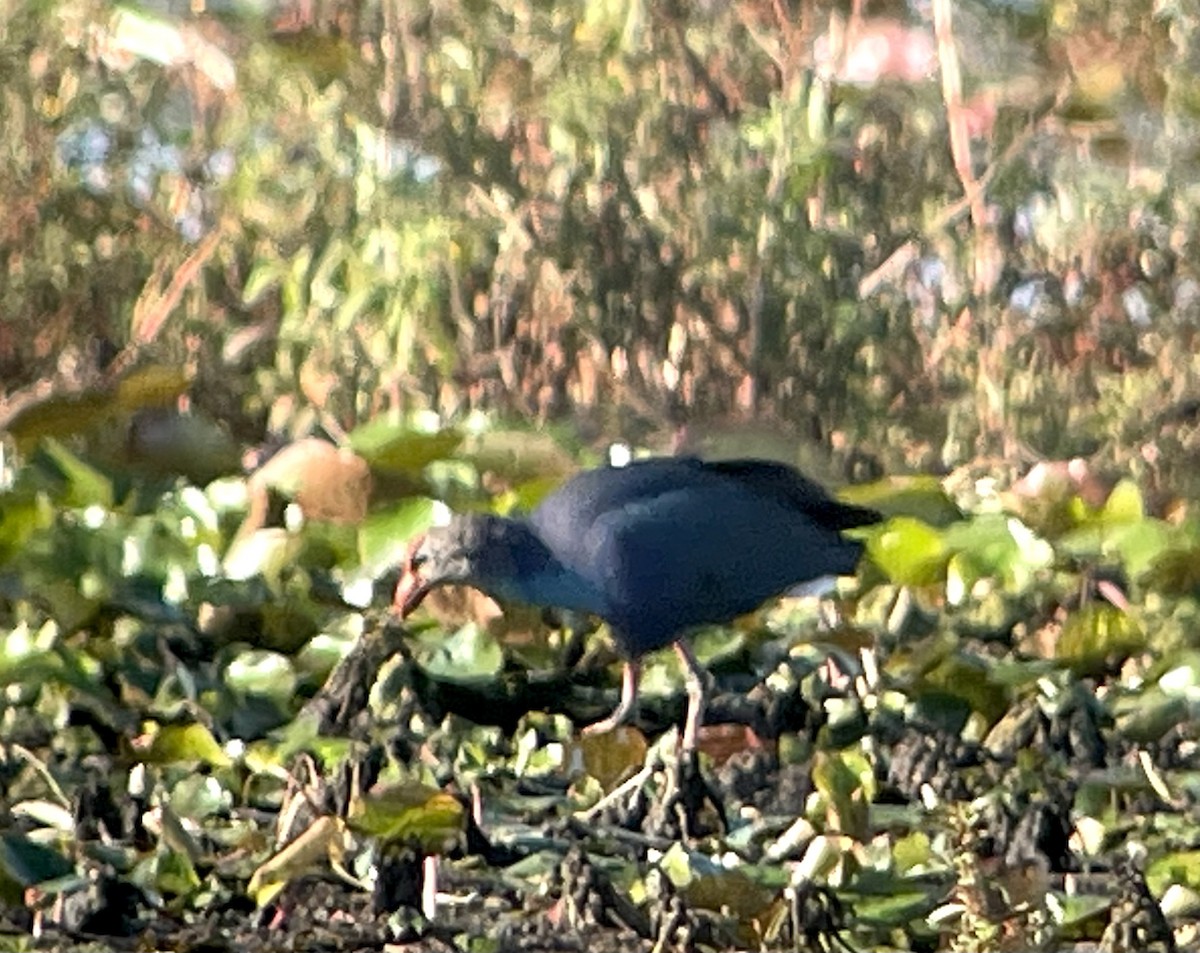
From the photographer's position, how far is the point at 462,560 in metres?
3.88

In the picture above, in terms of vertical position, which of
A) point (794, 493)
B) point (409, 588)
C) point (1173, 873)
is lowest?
point (1173, 873)

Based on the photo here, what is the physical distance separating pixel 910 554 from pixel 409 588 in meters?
0.77

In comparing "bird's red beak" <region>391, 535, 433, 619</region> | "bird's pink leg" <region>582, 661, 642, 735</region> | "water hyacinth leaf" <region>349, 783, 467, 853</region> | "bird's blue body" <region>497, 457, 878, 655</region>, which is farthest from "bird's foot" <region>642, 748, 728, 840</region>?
"bird's red beak" <region>391, 535, 433, 619</region>

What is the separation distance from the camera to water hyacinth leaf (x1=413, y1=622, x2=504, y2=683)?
3447mm

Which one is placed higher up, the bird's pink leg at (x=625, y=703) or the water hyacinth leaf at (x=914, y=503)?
the water hyacinth leaf at (x=914, y=503)

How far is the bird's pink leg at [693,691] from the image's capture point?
332cm

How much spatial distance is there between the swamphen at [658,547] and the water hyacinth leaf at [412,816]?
1.02 meters

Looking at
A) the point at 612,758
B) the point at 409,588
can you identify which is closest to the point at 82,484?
the point at 409,588

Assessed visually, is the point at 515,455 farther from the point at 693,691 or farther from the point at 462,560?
the point at 693,691

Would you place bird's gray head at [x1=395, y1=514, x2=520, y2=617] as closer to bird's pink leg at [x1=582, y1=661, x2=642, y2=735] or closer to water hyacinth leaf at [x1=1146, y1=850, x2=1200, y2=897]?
bird's pink leg at [x1=582, y1=661, x2=642, y2=735]

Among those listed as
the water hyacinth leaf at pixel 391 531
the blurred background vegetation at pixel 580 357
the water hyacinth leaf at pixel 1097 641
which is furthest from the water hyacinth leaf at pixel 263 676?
the water hyacinth leaf at pixel 1097 641

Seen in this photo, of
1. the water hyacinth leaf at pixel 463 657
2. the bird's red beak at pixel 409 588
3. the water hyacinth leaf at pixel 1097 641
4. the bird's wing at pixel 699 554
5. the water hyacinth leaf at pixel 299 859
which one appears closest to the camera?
the water hyacinth leaf at pixel 299 859

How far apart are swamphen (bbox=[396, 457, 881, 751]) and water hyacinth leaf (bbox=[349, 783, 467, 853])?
40.1 inches

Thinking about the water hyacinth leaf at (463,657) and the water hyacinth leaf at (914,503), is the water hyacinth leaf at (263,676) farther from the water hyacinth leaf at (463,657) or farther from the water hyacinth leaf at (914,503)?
the water hyacinth leaf at (914,503)
